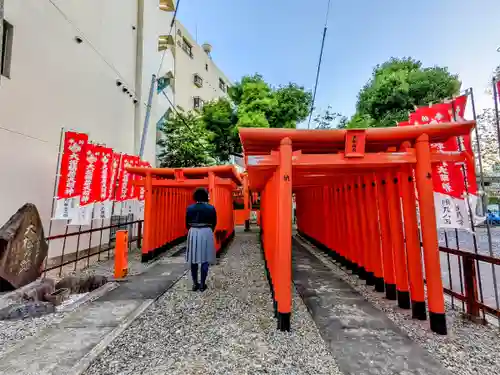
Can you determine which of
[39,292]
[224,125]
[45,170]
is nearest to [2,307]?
[39,292]

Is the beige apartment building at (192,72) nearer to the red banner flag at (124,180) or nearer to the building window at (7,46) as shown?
the red banner flag at (124,180)

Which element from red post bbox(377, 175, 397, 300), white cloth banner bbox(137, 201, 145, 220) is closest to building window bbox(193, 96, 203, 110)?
white cloth banner bbox(137, 201, 145, 220)

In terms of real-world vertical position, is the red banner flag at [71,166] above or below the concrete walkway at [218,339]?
above

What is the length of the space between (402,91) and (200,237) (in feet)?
39.5

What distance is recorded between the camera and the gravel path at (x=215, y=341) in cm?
257

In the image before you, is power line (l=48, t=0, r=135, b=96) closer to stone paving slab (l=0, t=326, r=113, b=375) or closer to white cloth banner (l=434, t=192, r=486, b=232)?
stone paving slab (l=0, t=326, r=113, b=375)

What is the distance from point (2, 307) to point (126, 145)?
7.42 meters

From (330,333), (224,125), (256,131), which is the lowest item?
(330,333)

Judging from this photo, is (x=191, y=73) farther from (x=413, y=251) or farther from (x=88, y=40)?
(x=413, y=251)

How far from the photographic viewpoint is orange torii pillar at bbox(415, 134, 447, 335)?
3.25 meters

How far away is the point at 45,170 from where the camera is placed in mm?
6434

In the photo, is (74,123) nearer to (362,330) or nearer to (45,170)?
(45,170)

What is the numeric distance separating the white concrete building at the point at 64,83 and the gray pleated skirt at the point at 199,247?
368 cm

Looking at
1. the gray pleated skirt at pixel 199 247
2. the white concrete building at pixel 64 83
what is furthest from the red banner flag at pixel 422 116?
the white concrete building at pixel 64 83
